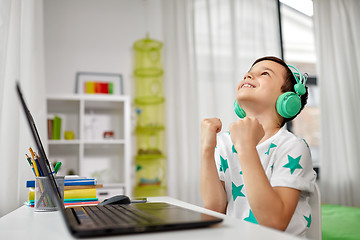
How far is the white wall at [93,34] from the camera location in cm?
347

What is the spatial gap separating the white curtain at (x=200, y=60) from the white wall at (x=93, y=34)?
0.28 meters

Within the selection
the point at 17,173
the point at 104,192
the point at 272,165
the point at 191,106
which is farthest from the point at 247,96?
the point at 191,106

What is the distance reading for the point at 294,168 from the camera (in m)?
0.93

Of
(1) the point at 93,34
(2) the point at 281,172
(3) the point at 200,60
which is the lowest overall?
(2) the point at 281,172

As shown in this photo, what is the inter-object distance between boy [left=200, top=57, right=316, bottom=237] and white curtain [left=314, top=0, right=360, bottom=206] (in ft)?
8.79

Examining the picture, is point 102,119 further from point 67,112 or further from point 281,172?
point 281,172

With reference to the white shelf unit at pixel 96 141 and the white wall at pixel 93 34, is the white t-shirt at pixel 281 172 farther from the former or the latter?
the white wall at pixel 93 34

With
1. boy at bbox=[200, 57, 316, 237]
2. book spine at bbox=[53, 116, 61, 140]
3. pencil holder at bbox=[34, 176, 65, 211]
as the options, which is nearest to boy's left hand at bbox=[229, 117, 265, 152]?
boy at bbox=[200, 57, 316, 237]

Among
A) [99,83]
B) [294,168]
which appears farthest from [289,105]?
[99,83]

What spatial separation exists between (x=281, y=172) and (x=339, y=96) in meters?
3.10

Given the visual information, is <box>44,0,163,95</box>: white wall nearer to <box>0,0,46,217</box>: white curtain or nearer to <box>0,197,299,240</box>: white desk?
<box>0,0,46,217</box>: white curtain

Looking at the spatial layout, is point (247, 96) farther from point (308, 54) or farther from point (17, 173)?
point (308, 54)

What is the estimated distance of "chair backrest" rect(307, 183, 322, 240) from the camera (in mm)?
936

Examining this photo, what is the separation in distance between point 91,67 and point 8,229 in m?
3.01
